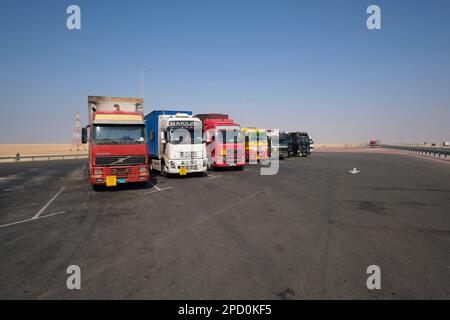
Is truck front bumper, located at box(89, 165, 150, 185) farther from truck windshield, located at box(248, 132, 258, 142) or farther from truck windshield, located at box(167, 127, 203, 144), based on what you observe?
truck windshield, located at box(248, 132, 258, 142)

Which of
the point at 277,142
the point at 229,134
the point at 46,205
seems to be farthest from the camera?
the point at 277,142

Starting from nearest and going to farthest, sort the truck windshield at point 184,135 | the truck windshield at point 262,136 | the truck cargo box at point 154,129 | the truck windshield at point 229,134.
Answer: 1. the truck windshield at point 184,135
2. the truck cargo box at point 154,129
3. the truck windshield at point 229,134
4. the truck windshield at point 262,136

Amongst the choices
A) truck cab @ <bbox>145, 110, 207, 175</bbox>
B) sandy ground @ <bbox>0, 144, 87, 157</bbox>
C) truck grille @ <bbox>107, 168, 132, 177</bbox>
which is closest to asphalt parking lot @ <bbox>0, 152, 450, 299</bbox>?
truck grille @ <bbox>107, 168, 132, 177</bbox>

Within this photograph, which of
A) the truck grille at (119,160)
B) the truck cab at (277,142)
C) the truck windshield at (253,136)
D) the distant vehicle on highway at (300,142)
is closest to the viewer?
the truck grille at (119,160)

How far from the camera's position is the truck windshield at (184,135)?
1583cm

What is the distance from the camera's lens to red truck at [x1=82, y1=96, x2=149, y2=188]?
40.0 feet

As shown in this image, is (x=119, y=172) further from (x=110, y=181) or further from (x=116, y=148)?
(x=116, y=148)

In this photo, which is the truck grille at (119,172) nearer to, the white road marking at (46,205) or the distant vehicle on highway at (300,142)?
the white road marking at (46,205)

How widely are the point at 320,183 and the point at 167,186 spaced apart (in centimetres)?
713

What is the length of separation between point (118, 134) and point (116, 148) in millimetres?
761

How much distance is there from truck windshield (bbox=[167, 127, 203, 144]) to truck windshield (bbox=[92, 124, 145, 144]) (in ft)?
8.38

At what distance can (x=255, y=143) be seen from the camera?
24.2 meters

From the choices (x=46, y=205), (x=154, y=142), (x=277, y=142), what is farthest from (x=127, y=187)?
(x=277, y=142)

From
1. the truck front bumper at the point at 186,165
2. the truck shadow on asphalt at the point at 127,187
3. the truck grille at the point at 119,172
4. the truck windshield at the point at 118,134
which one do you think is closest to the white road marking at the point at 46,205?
the truck shadow on asphalt at the point at 127,187
